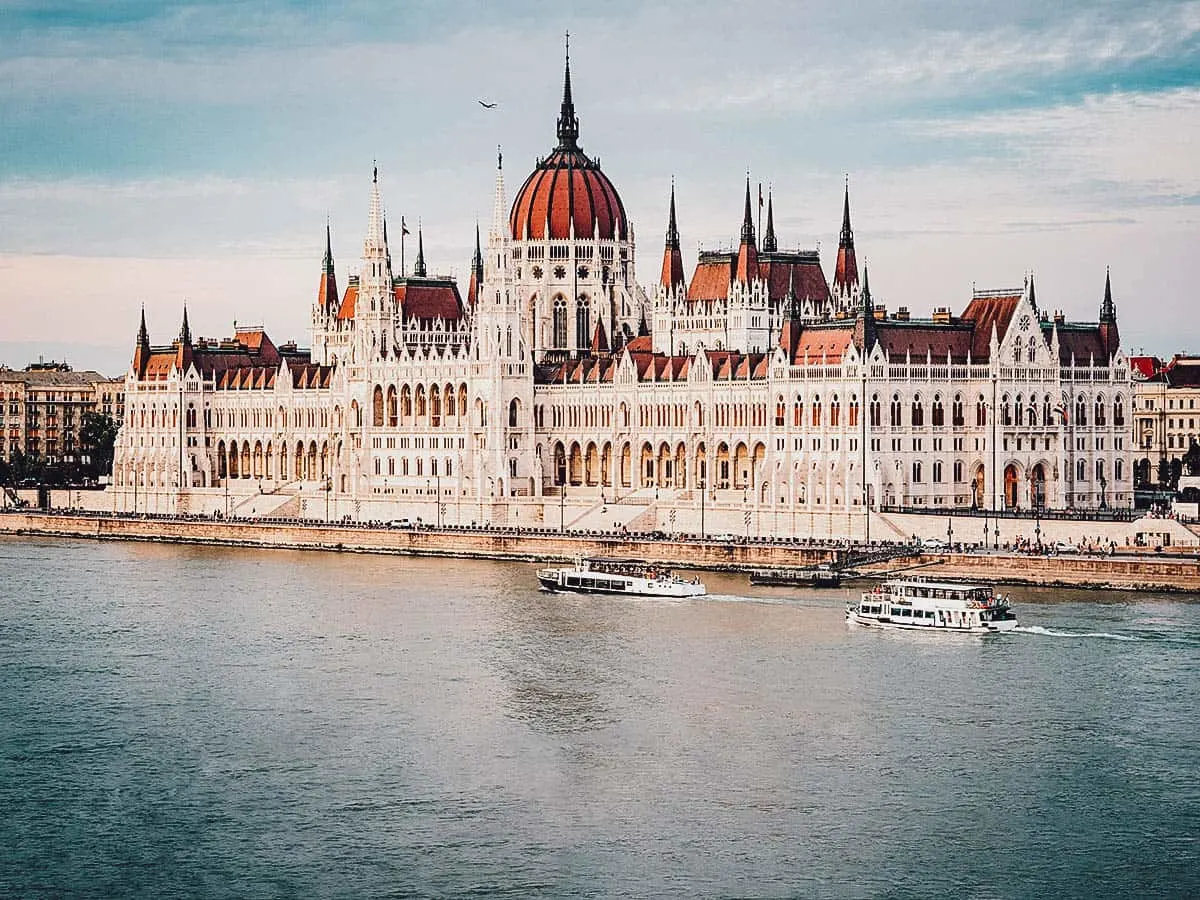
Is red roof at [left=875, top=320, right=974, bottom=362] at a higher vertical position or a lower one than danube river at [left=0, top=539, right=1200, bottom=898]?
higher

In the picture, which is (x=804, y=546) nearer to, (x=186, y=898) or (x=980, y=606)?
(x=980, y=606)

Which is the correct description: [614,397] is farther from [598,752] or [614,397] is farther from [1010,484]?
[598,752]

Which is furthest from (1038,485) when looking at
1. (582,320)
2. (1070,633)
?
(582,320)

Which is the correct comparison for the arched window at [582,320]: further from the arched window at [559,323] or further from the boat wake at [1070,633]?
the boat wake at [1070,633]

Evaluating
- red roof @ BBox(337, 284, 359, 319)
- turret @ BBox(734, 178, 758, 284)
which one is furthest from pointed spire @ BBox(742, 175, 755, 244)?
red roof @ BBox(337, 284, 359, 319)

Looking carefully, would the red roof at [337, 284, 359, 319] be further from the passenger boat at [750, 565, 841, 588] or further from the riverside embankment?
the passenger boat at [750, 565, 841, 588]
